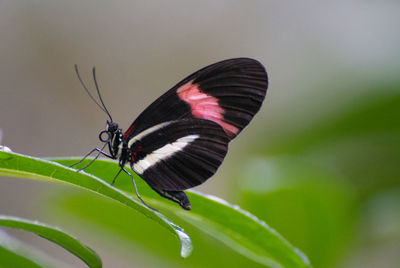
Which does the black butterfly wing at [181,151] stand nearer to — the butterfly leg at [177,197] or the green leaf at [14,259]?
the butterfly leg at [177,197]

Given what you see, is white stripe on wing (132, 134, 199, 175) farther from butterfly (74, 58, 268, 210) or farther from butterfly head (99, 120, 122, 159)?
butterfly head (99, 120, 122, 159)

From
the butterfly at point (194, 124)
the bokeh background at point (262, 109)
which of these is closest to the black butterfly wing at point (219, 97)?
the butterfly at point (194, 124)

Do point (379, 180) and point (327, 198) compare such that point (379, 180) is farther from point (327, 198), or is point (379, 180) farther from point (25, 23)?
point (25, 23)

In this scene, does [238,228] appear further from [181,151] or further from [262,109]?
[262,109]

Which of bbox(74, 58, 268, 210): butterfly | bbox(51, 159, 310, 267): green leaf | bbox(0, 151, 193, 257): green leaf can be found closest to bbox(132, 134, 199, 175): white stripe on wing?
bbox(74, 58, 268, 210): butterfly

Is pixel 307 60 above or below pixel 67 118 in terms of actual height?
above

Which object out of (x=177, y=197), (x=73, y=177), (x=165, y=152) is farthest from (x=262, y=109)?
(x=73, y=177)

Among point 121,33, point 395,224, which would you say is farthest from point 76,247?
point 121,33
